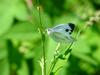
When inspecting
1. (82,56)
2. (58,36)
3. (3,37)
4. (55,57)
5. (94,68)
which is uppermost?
(58,36)

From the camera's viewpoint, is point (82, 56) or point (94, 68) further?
point (94, 68)

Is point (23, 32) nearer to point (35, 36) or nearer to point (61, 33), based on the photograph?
point (35, 36)

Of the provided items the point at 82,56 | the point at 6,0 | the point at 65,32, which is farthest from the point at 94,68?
the point at 65,32

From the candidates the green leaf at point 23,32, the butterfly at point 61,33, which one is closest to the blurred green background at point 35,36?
the green leaf at point 23,32

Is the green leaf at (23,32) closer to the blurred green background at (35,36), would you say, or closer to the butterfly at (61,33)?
the blurred green background at (35,36)

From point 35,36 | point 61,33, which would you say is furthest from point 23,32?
point 61,33

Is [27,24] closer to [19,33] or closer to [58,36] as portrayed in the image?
[19,33]

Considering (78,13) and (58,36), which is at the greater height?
(58,36)
